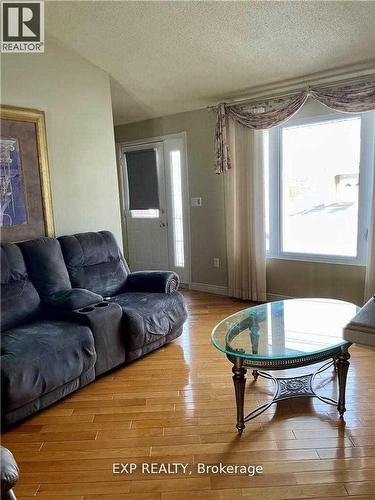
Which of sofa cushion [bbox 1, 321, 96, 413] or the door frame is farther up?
the door frame

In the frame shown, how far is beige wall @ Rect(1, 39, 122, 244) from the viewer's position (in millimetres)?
3218

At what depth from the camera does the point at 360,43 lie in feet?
10.1

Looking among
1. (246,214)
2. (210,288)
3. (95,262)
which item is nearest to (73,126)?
(95,262)

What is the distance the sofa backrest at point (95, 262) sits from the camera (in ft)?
10.6

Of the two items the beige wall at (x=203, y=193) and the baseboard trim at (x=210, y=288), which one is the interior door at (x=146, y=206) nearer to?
the beige wall at (x=203, y=193)

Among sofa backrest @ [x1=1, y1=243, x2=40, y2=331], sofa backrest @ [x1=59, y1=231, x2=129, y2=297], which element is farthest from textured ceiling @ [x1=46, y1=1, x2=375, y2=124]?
sofa backrest @ [x1=1, y1=243, x2=40, y2=331]

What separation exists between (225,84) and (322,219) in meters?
1.79

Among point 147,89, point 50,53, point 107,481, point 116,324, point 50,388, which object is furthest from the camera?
point 147,89

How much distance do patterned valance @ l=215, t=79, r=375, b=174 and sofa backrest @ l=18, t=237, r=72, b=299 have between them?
2185 mm

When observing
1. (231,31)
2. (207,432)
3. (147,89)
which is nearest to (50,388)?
(207,432)

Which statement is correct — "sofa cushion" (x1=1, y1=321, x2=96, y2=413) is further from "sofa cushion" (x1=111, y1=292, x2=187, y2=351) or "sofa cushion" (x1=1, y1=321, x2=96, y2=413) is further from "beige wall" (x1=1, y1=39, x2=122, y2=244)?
"beige wall" (x1=1, y1=39, x2=122, y2=244)

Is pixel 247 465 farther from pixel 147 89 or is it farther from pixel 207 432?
pixel 147 89

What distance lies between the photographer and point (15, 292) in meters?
2.75

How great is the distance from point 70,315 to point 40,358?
507 millimetres
